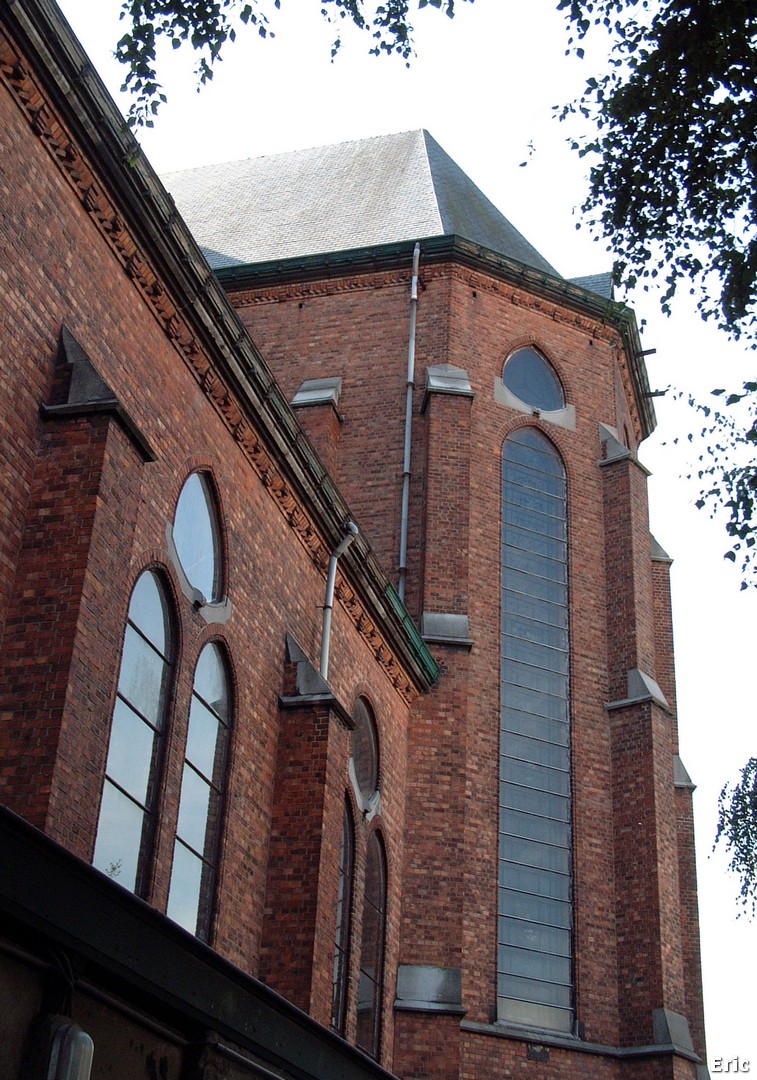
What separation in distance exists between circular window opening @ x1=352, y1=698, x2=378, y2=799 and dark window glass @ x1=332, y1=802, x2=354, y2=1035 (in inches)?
40.7

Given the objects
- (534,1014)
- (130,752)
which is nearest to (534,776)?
(534,1014)

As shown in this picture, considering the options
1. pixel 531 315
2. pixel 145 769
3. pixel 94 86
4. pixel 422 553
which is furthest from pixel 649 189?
pixel 531 315

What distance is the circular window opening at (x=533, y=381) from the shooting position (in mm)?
23969

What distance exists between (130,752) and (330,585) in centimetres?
505

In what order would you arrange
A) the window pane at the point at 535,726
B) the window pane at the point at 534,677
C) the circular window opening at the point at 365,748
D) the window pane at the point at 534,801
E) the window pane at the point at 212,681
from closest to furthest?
the window pane at the point at 212,681, the circular window opening at the point at 365,748, the window pane at the point at 534,801, the window pane at the point at 535,726, the window pane at the point at 534,677

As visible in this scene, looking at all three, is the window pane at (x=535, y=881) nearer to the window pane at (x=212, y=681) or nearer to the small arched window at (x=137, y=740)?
the window pane at (x=212, y=681)

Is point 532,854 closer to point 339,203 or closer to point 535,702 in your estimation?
point 535,702

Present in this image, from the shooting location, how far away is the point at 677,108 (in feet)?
33.4

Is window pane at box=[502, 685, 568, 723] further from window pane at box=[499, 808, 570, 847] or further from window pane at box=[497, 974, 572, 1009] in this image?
window pane at box=[497, 974, 572, 1009]

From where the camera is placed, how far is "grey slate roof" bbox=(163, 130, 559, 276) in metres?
25.8

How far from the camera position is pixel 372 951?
1703cm

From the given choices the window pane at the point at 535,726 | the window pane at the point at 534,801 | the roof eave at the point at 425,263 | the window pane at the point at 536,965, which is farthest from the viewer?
the roof eave at the point at 425,263

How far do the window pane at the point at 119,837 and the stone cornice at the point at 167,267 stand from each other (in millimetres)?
4220

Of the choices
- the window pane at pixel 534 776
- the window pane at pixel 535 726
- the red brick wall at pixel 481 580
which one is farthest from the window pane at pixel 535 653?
the window pane at pixel 534 776
